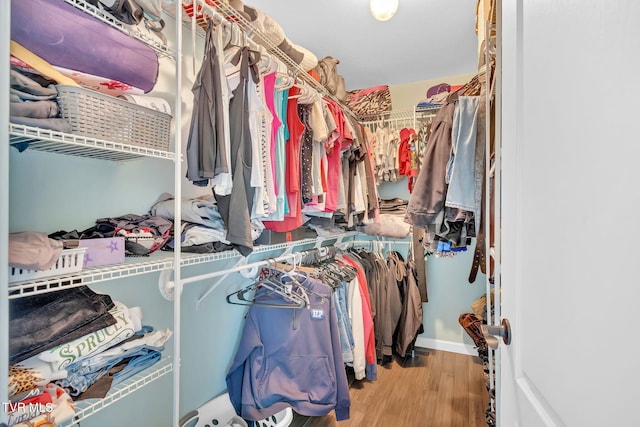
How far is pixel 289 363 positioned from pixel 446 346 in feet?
6.50

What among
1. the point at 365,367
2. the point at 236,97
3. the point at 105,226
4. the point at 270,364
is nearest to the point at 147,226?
the point at 105,226

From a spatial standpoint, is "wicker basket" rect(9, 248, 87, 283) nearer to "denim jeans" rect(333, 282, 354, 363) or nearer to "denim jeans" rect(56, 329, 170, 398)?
"denim jeans" rect(56, 329, 170, 398)

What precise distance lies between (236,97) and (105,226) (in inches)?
27.1

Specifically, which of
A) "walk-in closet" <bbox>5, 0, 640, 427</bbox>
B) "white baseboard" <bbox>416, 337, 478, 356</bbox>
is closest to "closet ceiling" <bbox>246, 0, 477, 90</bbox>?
"walk-in closet" <bbox>5, 0, 640, 427</bbox>

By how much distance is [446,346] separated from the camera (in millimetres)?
3020

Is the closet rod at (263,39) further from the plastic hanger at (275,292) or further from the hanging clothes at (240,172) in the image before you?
the plastic hanger at (275,292)

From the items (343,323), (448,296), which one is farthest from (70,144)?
(448,296)

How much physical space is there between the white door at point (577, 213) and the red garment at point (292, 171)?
985 millimetres

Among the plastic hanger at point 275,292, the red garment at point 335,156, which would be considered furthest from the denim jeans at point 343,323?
the red garment at point 335,156

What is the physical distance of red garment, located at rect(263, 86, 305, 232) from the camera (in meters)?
1.51

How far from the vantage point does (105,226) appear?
1079 millimetres

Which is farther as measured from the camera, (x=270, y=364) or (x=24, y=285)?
(x=270, y=364)

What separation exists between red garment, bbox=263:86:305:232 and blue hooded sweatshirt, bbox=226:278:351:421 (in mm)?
460

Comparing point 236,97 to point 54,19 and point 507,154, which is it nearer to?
point 54,19
